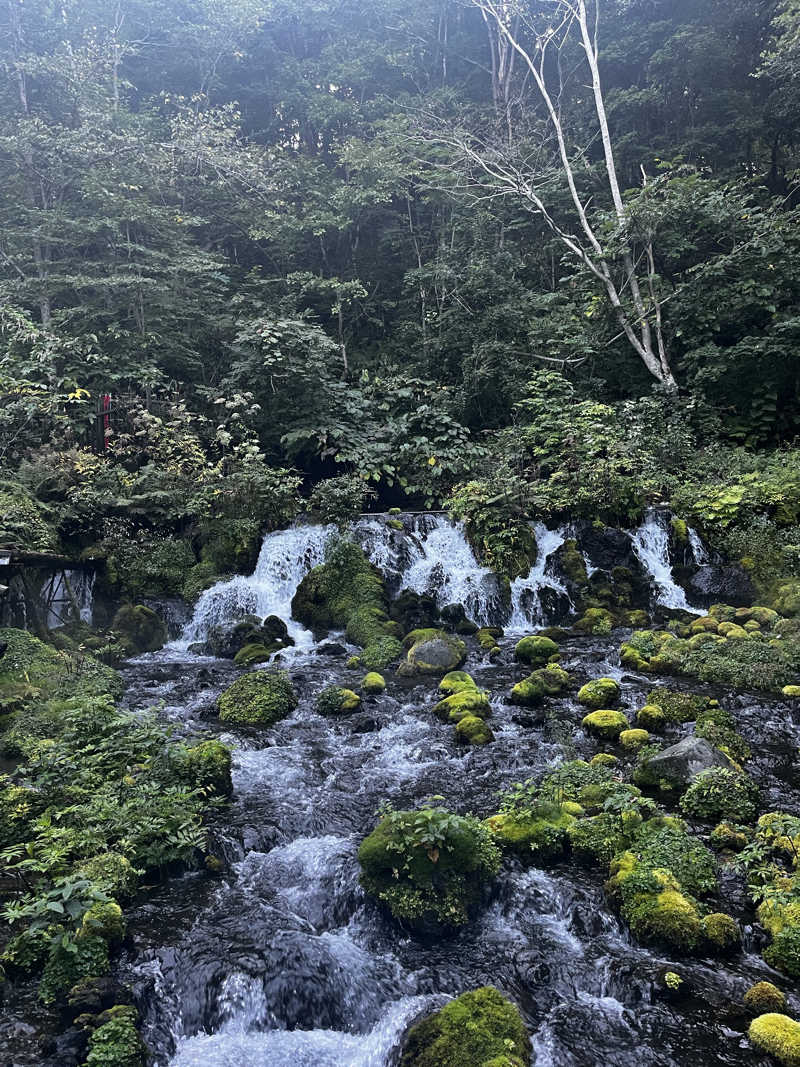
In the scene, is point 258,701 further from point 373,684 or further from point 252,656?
point 252,656

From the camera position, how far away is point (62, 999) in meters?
4.11

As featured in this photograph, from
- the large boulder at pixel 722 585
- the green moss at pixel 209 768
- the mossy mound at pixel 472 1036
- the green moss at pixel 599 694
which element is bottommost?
the mossy mound at pixel 472 1036

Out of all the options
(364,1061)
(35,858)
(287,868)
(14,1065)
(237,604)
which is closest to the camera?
(14,1065)

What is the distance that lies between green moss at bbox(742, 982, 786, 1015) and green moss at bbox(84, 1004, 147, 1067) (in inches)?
152

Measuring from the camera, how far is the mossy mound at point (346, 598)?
42.0ft

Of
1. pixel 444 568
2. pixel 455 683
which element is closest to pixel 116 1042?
pixel 455 683

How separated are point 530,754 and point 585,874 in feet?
7.04

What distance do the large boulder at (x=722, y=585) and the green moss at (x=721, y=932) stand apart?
29.9ft

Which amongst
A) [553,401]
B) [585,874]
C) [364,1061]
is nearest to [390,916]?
[364,1061]

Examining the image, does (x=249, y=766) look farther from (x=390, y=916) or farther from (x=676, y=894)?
(x=676, y=894)

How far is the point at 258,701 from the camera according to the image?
9016 mm

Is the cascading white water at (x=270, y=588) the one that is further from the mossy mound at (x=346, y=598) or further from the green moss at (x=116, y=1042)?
the green moss at (x=116, y=1042)

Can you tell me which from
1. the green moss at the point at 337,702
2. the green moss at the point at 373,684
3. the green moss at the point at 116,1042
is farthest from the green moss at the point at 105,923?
the green moss at the point at 373,684

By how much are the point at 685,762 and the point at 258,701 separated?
18.5 ft
